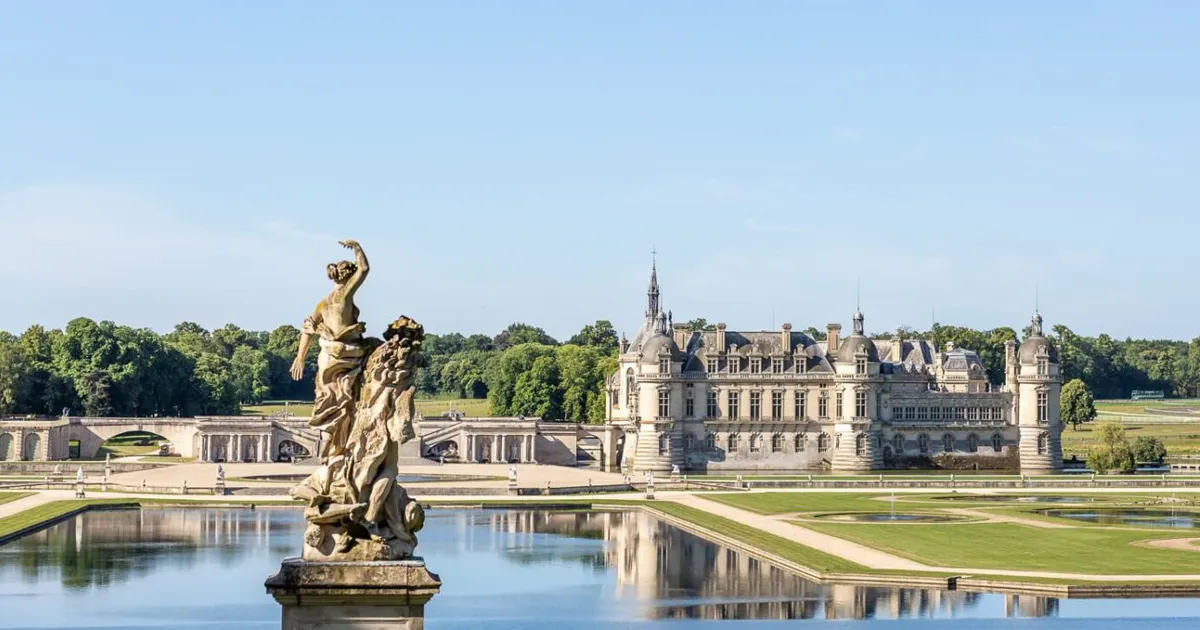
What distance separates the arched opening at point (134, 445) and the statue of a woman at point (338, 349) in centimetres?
10212

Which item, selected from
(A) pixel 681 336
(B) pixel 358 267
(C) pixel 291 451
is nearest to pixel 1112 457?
(A) pixel 681 336

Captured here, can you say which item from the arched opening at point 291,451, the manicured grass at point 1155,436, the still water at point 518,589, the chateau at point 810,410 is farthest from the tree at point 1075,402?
the still water at point 518,589

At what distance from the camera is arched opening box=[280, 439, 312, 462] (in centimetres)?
10988

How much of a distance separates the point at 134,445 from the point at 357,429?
110 metres

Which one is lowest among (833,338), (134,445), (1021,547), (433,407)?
(1021,547)

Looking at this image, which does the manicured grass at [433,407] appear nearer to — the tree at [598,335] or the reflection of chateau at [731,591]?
the tree at [598,335]

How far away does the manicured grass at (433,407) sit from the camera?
15679 cm

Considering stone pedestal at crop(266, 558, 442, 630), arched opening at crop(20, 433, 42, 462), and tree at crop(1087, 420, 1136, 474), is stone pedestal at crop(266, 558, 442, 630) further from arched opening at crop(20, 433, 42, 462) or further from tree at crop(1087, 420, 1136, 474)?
arched opening at crop(20, 433, 42, 462)

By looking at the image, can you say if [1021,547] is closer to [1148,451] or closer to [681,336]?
[681,336]

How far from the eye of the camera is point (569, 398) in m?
130

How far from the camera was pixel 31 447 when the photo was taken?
108 meters

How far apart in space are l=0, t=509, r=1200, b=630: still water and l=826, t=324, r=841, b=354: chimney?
151 ft

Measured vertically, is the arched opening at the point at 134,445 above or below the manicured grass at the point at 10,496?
above

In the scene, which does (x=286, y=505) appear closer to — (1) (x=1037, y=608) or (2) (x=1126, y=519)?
(2) (x=1126, y=519)
